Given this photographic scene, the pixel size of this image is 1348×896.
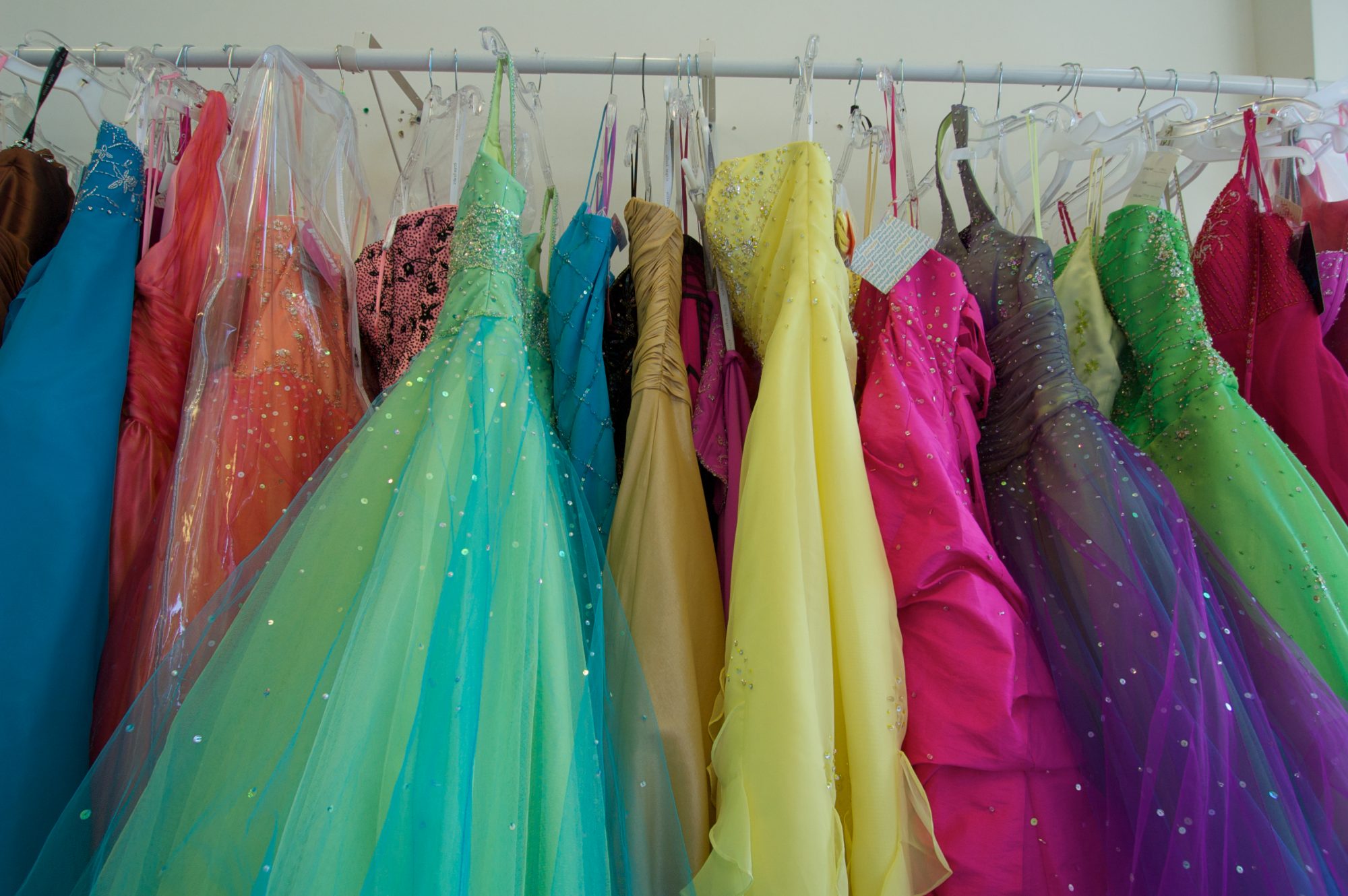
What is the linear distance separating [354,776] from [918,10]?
4.63 ft

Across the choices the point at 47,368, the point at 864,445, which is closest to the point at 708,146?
the point at 864,445

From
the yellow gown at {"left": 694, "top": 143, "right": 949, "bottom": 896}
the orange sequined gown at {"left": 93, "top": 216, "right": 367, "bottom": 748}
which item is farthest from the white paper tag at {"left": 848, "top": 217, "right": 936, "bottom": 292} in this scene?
the orange sequined gown at {"left": 93, "top": 216, "right": 367, "bottom": 748}

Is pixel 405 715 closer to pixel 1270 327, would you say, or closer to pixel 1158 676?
pixel 1158 676

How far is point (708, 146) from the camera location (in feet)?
2.77

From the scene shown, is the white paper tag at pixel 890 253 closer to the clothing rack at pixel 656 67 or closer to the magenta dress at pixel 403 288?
the clothing rack at pixel 656 67

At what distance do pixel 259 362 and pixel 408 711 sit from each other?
0.39 m

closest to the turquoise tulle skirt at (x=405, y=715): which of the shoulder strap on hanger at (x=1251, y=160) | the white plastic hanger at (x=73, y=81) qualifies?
the white plastic hanger at (x=73, y=81)

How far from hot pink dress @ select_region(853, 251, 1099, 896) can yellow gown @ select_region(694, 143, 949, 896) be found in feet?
0.08

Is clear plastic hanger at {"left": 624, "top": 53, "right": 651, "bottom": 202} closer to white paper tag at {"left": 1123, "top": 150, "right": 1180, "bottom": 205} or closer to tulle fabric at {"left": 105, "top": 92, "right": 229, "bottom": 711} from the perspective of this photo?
tulle fabric at {"left": 105, "top": 92, "right": 229, "bottom": 711}

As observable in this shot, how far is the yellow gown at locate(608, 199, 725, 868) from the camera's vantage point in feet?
1.73

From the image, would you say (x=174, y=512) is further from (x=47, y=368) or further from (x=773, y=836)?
(x=773, y=836)

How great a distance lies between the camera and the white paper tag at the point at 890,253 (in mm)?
699

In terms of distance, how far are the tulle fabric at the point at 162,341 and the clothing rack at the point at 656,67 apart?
0.53ft

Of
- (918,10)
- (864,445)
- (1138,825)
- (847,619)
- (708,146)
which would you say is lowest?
(1138,825)
